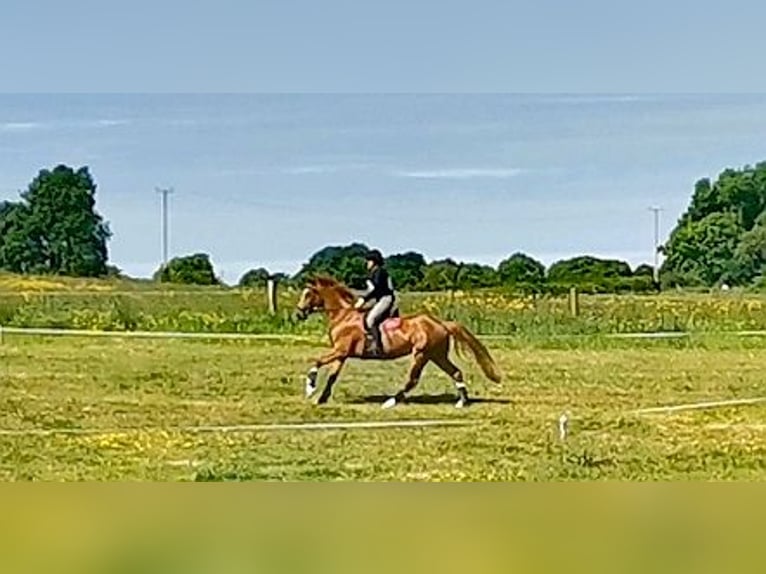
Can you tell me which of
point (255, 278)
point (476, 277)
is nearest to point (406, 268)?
point (476, 277)

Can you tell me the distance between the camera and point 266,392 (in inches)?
239

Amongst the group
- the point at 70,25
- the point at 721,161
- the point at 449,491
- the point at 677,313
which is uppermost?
the point at 70,25

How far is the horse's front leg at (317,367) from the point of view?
6035 mm

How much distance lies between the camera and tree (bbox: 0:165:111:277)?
596cm

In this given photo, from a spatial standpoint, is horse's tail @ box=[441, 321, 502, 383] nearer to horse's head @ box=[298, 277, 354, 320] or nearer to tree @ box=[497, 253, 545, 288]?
tree @ box=[497, 253, 545, 288]

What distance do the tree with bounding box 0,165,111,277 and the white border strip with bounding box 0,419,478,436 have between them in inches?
18.3

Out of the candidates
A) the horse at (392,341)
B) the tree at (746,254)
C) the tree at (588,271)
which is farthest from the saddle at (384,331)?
the tree at (746,254)

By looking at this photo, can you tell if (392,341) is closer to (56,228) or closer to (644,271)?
(644,271)

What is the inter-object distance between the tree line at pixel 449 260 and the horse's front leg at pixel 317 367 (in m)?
0.22

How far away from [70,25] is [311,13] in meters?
0.69

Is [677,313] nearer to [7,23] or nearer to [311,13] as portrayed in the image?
[311,13]

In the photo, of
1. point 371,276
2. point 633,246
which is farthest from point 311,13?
point 633,246

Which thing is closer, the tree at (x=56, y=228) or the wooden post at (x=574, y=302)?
the tree at (x=56, y=228)

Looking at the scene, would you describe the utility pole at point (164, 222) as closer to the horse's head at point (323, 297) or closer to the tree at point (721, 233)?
the horse's head at point (323, 297)
